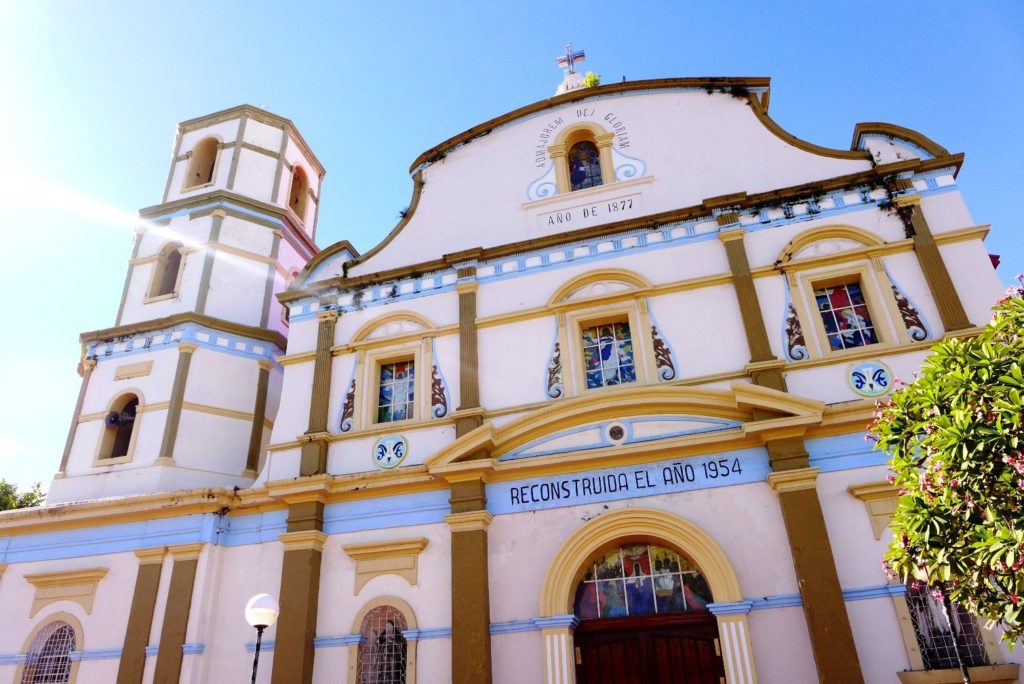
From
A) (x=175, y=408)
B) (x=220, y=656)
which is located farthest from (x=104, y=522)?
(x=220, y=656)

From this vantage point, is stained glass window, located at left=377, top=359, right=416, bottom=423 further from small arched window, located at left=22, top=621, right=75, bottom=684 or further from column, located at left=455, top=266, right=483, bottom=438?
small arched window, located at left=22, top=621, right=75, bottom=684

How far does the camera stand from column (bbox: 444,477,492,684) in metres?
9.71

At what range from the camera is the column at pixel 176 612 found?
36.3 ft

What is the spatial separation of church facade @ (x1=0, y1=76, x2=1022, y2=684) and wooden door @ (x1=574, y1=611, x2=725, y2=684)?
0.04 m

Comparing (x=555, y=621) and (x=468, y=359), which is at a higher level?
(x=468, y=359)

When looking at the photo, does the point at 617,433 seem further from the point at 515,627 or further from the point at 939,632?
the point at 939,632

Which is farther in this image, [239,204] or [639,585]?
[239,204]

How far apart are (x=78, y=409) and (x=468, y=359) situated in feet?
27.9

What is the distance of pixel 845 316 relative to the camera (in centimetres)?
1088

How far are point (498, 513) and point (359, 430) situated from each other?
2.92 m

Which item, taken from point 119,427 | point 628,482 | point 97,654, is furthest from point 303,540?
point 119,427

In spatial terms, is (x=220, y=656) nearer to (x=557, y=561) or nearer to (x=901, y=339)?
(x=557, y=561)

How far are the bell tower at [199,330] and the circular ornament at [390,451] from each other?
378cm

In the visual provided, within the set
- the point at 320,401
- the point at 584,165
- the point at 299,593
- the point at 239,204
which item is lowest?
the point at 299,593
